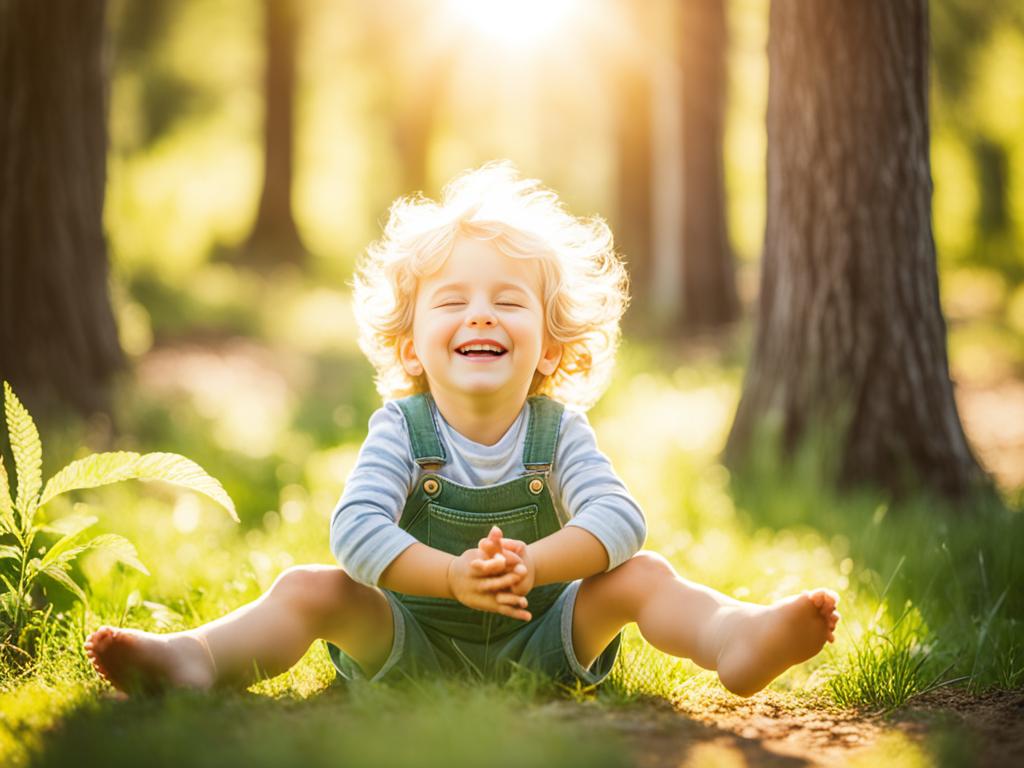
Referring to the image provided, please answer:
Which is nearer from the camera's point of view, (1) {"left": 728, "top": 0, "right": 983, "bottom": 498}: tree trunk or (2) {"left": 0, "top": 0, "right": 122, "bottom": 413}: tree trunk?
(1) {"left": 728, "top": 0, "right": 983, "bottom": 498}: tree trunk

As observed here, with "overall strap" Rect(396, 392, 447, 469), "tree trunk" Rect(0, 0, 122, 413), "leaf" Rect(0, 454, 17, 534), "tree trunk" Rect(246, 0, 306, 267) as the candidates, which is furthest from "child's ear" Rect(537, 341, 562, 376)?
"tree trunk" Rect(246, 0, 306, 267)

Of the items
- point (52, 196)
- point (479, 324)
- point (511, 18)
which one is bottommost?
point (479, 324)

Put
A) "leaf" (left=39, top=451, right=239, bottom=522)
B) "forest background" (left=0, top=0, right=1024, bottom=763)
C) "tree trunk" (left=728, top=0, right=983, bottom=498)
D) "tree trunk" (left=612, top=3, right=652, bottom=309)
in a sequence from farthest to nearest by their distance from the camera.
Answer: "tree trunk" (left=612, top=3, right=652, bottom=309)
"tree trunk" (left=728, top=0, right=983, bottom=498)
"forest background" (left=0, top=0, right=1024, bottom=763)
"leaf" (left=39, top=451, right=239, bottom=522)

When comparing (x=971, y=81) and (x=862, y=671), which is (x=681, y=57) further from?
(x=862, y=671)

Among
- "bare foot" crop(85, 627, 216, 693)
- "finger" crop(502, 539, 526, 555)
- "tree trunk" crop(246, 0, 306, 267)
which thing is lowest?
"bare foot" crop(85, 627, 216, 693)

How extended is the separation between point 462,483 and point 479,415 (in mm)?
192

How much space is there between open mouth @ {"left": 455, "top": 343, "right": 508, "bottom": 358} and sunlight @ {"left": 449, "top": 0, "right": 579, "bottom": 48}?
13973 mm

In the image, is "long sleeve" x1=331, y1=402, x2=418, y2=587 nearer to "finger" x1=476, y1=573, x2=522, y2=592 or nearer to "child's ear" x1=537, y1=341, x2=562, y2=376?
"finger" x1=476, y1=573, x2=522, y2=592

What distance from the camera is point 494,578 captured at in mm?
2256

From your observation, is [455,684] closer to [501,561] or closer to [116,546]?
[501,561]

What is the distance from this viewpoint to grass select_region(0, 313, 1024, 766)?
2.07 metres

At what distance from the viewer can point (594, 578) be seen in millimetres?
2605

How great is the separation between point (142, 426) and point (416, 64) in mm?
13745

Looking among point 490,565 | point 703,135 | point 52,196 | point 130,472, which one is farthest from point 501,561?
point 703,135
